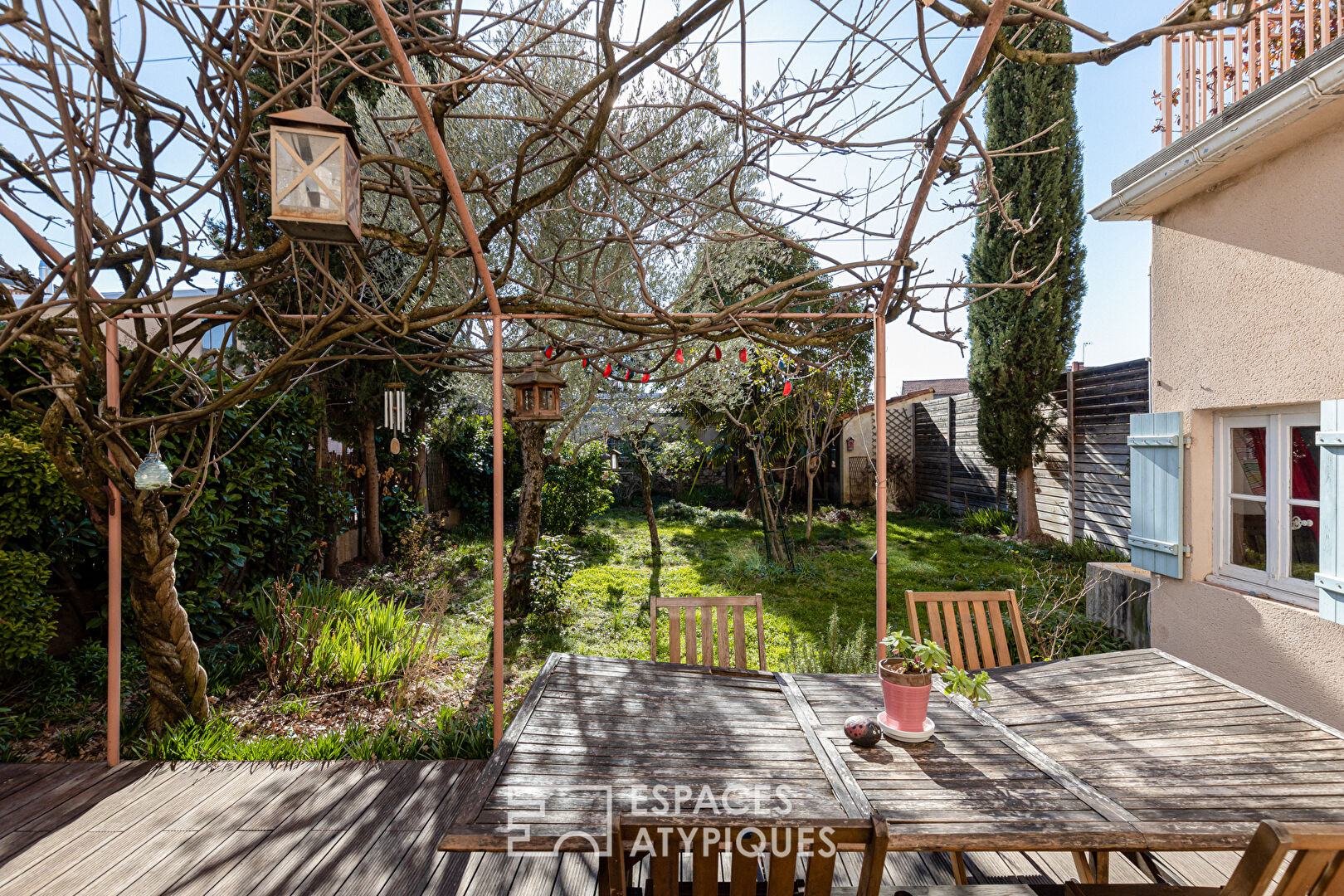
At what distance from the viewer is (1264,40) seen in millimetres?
3111

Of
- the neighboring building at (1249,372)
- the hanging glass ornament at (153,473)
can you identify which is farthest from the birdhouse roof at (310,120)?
the neighboring building at (1249,372)

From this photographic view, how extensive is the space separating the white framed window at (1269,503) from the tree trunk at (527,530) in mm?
4494

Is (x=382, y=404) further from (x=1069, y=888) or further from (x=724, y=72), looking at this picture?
(x=1069, y=888)

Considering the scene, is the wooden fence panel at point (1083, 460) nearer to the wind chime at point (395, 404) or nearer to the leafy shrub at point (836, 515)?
the leafy shrub at point (836, 515)

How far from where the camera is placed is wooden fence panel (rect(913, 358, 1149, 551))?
671cm

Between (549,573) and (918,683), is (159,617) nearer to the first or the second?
(549,573)

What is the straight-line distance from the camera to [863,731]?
1.93 meters

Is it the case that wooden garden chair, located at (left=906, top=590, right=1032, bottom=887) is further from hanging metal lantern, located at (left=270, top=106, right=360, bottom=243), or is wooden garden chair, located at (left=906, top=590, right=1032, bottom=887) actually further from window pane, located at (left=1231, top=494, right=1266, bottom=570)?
hanging metal lantern, located at (left=270, top=106, right=360, bottom=243)

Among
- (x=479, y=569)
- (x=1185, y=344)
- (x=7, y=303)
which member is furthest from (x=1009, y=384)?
(x=7, y=303)

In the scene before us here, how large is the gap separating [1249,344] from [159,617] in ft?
18.9

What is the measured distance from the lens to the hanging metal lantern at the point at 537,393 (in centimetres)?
342

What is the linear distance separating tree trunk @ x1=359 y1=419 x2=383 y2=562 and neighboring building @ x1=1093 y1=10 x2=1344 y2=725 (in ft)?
22.0

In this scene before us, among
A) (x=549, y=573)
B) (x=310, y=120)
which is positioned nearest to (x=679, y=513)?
(x=549, y=573)

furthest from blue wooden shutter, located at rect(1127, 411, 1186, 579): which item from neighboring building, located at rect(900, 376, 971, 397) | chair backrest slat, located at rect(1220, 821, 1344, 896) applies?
neighboring building, located at rect(900, 376, 971, 397)
